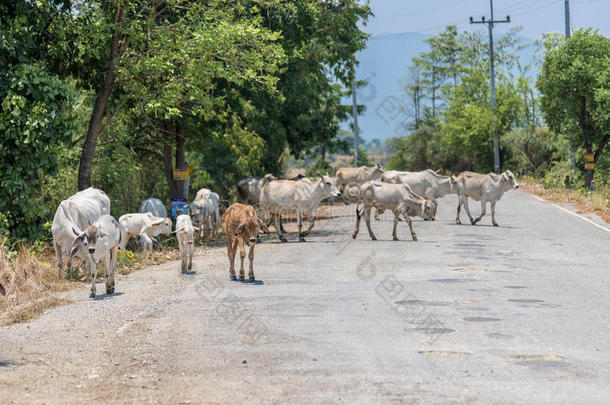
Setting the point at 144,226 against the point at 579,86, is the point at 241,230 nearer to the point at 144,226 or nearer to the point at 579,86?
the point at 144,226

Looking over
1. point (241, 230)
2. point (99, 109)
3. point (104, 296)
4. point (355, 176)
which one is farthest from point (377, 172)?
point (104, 296)

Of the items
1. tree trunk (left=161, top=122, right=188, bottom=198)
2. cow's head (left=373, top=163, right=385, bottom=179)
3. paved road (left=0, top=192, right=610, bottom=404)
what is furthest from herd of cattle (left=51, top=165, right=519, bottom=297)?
cow's head (left=373, top=163, right=385, bottom=179)

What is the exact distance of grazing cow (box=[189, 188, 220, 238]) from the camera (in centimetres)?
2491

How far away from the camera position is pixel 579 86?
46219 millimetres

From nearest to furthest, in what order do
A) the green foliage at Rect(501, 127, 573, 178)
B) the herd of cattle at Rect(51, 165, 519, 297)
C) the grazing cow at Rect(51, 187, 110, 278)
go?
the herd of cattle at Rect(51, 165, 519, 297)
the grazing cow at Rect(51, 187, 110, 278)
the green foliage at Rect(501, 127, 573, 178)

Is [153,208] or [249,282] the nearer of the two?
[249,282]

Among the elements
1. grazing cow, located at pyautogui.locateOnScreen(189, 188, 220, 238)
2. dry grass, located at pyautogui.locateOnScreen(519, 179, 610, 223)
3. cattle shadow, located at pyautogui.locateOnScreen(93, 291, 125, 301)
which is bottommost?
dry grass, located at pyautogui.locateOnScreen(519, 179, 610, 223)

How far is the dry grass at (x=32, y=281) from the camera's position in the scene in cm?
1307

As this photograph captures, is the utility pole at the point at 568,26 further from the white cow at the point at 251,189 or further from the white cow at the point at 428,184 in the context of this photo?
the white cow at the point at 251,189

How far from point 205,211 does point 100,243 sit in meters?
11.6

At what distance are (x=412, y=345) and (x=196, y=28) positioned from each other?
15.3 metres

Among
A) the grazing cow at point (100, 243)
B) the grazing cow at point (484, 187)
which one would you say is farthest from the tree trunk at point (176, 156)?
the grazing cow at point (100, 243)

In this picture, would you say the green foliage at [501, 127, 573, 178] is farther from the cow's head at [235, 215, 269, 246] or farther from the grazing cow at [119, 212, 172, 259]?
the cow's head at [235, 215, 269, 246]

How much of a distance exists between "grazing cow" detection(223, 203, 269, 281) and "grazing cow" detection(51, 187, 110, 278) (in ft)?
9.24
